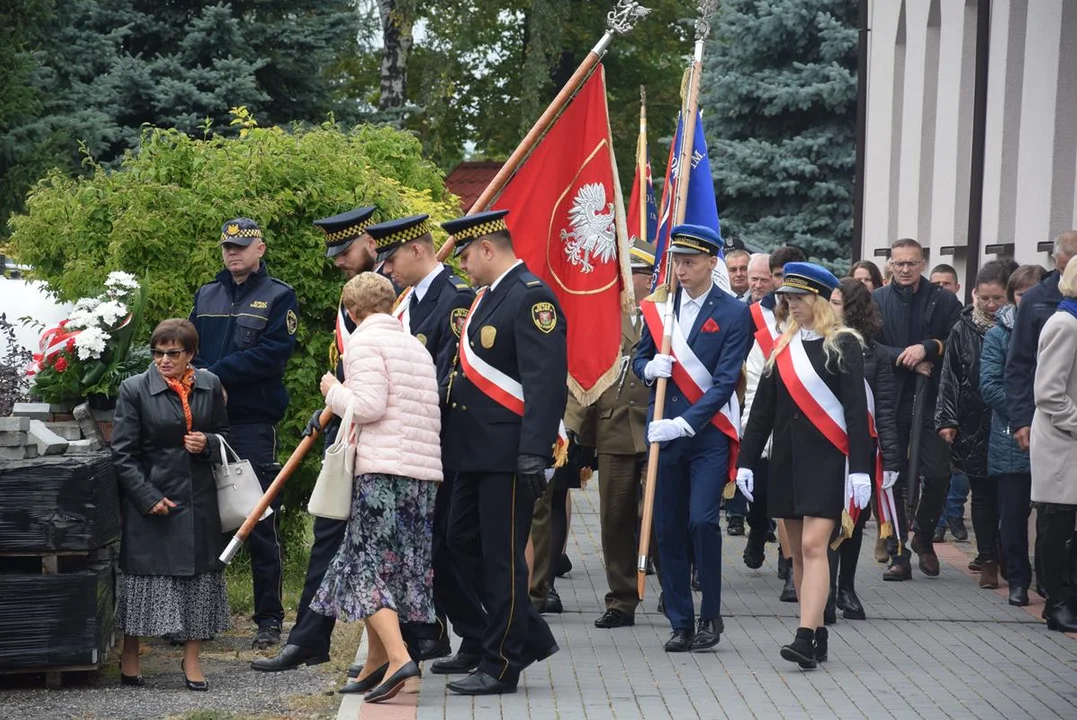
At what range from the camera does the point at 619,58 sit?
36.9 meters

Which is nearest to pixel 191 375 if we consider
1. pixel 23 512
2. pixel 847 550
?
pixel 23 512

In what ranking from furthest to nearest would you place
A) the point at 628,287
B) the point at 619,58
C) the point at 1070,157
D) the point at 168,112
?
the point at 619,58, the point at 168,112, the point at 1070,157, the point at 628,287

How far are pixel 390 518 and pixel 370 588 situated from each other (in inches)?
11.9

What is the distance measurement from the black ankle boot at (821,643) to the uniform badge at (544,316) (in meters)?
2.04

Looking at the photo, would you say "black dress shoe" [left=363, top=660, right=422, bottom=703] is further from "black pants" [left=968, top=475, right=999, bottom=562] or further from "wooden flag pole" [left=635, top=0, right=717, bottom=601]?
"black pants" [left=968, top=475, right=999, bottom=562]

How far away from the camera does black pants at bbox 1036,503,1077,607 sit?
967cm

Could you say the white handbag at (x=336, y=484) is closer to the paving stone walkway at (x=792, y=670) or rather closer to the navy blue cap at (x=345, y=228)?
the paving stone walkway at (x=792, y=670)

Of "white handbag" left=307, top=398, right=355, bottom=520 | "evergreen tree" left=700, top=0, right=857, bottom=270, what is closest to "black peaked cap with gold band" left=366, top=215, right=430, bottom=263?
"white handbag" left=307, top=398, right=355, bottom=520

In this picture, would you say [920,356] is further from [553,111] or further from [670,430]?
Answer: [553,111]

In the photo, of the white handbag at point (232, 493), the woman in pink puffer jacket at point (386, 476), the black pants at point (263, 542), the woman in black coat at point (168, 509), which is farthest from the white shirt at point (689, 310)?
the woman in black coat at point (168, 509)

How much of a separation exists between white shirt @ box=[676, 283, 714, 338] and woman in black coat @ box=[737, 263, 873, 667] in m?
0.55

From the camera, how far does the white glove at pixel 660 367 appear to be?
29.7 ft

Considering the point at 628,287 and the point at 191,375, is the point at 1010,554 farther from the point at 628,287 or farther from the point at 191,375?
the point at 191,375

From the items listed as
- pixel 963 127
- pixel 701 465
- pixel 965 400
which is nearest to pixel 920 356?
pixel 965 400
